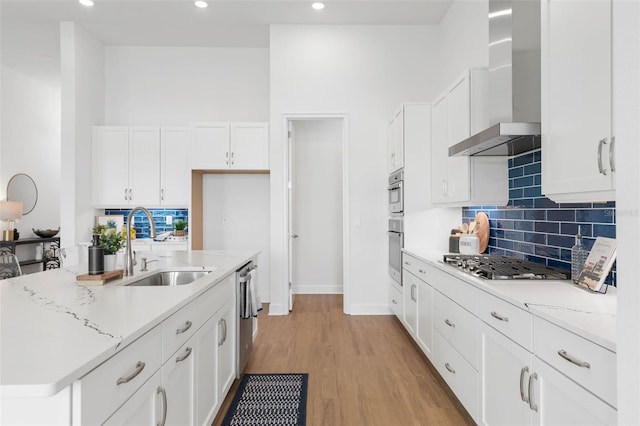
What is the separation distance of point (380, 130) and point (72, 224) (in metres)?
3.93

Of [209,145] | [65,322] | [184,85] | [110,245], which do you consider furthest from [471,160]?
[184,85]

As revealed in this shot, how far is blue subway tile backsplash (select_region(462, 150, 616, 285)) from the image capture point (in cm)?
177

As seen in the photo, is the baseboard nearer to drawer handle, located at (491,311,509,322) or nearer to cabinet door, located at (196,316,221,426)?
cabinet door, located at (196,316,221,426)

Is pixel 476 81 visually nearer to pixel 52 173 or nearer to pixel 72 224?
pixel 72 224

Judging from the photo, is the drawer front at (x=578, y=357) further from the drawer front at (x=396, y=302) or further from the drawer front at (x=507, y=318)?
the drawer front at (x=396, y=302)

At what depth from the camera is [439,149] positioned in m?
3.17

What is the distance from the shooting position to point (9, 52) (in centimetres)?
488

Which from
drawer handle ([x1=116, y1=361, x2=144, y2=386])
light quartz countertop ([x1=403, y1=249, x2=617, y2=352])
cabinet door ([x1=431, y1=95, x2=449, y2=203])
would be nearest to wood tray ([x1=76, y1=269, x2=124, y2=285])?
drawer handle ([x1=116, y1=361, x2=144, y2=386])

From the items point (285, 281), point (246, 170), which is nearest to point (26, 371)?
point (285, 281)

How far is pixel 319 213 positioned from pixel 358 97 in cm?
194

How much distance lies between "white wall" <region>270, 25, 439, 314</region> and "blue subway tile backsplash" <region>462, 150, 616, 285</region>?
1525 millimetres

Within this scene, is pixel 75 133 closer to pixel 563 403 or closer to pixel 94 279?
pixel 94 279

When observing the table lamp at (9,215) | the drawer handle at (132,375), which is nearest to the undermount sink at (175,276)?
the drawer handle at (132,375)

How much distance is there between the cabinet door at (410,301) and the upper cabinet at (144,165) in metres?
2.95
